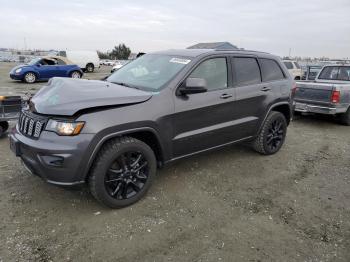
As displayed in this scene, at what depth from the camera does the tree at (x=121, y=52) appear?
69938 mm

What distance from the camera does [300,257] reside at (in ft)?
9.46

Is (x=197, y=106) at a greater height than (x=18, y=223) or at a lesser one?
greater

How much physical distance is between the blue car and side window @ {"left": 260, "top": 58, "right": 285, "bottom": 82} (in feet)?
47.9

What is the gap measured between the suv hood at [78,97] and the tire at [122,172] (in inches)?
17.8

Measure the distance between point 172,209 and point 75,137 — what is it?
1.38 m

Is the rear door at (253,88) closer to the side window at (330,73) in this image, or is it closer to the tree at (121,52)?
the side window at (330,73)

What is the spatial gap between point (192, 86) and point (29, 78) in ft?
50.3

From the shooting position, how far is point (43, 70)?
17.2m

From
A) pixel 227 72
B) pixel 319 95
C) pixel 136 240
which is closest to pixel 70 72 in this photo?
pixel 319 95

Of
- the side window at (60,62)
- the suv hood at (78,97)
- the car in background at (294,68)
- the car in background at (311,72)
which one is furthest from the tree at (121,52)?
the suv hood at (78,97)

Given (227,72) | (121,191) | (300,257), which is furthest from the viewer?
(227,72)

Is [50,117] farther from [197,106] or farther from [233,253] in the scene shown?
[233,253]

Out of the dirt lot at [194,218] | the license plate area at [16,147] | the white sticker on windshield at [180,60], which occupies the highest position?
the white sticker on windshield at [180,60]

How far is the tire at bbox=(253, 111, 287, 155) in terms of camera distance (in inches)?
207
